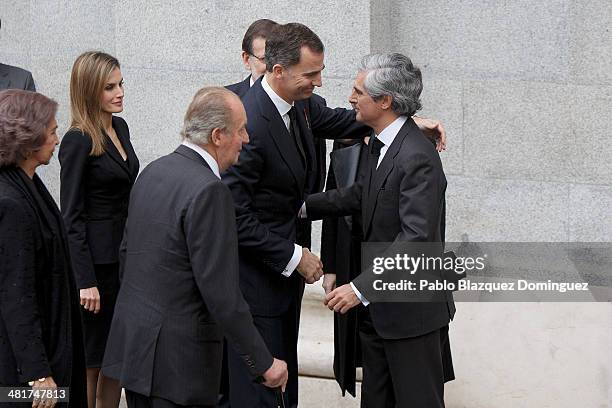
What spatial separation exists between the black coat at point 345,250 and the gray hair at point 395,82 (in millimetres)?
468

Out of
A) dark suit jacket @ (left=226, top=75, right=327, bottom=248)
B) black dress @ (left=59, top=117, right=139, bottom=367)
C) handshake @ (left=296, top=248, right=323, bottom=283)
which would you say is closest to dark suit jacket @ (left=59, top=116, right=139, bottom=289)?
black dress @ (left=59, top=117, right=139, bottom=367)

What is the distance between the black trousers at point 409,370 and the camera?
4.31 meters

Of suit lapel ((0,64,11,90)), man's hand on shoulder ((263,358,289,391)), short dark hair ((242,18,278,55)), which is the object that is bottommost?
man's hand on shoulder ((263,358,289,391))

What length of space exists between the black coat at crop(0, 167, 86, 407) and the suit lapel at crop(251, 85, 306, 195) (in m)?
1.01

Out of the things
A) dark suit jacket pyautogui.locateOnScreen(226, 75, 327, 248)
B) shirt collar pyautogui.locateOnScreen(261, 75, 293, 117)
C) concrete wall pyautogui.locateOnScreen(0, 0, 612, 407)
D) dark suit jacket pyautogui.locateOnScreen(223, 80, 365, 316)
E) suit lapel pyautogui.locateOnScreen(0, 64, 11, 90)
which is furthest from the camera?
suit lapel pyautogui.locateOnScreen(0, 64, 11, 90)

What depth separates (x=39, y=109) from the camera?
3.82 m

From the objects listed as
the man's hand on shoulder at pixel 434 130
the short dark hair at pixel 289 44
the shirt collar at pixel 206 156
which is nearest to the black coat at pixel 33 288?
the shirt collar at pixel 206 156

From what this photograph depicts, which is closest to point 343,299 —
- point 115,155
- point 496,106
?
point 115,155

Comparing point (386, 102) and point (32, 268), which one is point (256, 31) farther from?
point (32, 268)

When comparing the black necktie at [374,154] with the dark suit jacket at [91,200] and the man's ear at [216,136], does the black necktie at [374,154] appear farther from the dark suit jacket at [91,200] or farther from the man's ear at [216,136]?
the dark suit jacket at [91,200]

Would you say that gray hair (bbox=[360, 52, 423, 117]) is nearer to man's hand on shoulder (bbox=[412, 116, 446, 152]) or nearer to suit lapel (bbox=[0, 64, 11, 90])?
man's hand on shoulder (bbox=[412, 116, 446, 152])

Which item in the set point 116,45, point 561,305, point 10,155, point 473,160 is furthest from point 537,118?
point 10,155

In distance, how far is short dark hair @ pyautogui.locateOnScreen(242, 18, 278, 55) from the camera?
5.41 meters

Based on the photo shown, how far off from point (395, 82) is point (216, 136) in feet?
2.86
